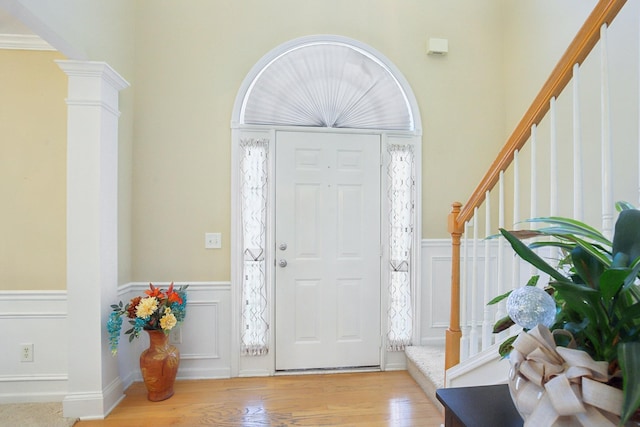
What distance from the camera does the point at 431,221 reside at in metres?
2.94

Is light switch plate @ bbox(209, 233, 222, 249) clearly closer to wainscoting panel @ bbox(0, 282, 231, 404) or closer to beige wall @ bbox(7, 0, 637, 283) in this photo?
beige wall @ bbox(7, 0, 637, 283)

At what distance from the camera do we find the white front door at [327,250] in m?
2.79

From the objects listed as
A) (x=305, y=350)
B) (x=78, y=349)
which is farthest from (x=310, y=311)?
(x=78, y=349)

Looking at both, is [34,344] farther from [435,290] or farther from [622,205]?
[622,205]

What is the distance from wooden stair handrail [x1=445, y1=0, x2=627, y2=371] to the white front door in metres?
0.93

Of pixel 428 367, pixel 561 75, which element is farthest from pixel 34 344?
pixel 561 75

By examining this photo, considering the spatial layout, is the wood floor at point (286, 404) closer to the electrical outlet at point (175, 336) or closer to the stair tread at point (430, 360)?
the stair tread at point (430, 360)

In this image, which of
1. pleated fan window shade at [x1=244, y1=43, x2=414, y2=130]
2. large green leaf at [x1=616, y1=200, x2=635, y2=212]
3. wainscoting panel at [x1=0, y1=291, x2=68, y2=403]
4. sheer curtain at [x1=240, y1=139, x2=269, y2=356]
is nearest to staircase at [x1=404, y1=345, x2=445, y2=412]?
sheer curtain at [x1=240, y1=139, x2=269, y2=356]

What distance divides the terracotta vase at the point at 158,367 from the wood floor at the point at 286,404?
0.07 m

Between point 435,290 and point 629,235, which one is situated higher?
point 629,235

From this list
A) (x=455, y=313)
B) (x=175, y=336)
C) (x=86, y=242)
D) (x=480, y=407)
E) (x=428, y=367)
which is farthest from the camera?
(x=175, y=336)

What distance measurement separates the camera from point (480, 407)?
851 mm

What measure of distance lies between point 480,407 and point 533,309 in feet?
1.05

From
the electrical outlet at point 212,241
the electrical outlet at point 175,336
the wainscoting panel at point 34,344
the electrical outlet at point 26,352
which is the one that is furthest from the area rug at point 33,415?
the electrical outlet at point 212,241
